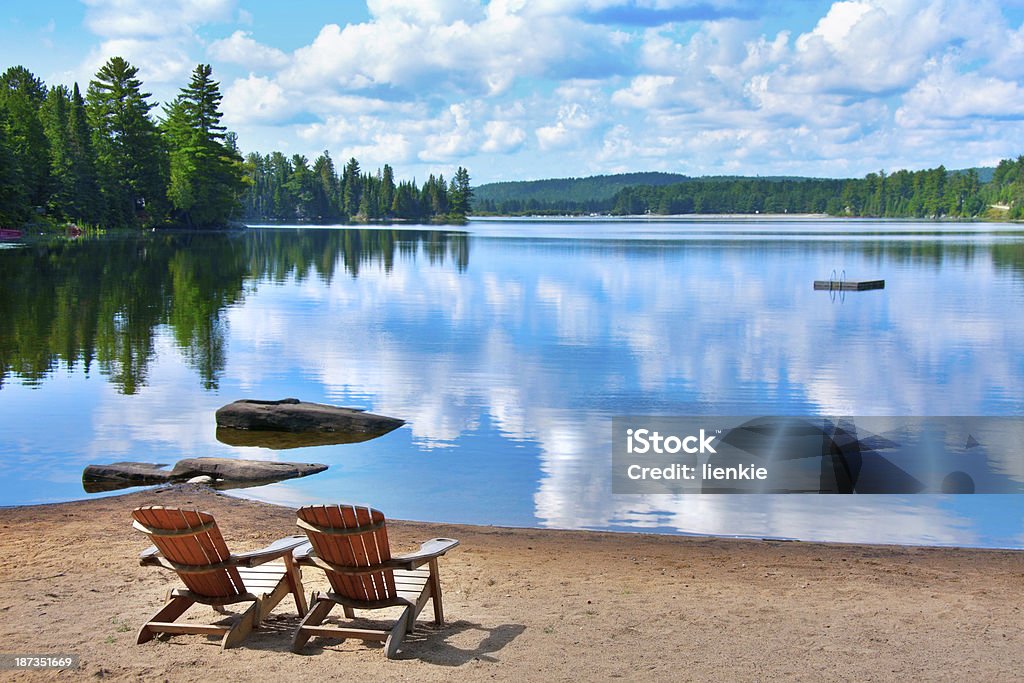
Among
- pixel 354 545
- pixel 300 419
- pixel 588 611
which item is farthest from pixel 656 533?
pixel 300 419

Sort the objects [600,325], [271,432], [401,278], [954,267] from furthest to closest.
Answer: [954,267] → [401,278] → [600,325] → [271,432]

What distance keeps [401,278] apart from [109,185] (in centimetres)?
5201

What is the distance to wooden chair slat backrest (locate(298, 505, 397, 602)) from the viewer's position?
6.76 meters

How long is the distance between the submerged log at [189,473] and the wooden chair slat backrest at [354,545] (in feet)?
21.7

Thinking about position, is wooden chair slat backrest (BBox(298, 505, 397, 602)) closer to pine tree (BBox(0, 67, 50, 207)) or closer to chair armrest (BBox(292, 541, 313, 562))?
chair armrest (BBox(292, 541, 313, 562))

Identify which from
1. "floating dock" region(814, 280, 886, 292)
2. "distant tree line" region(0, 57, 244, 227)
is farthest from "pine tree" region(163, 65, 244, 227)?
"floating dock" region(814, 280, 886, 292)

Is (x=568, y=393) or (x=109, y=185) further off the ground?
(x=109, y=185)

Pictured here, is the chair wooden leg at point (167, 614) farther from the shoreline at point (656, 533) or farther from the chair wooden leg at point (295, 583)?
the shoreline at point (656, 533)

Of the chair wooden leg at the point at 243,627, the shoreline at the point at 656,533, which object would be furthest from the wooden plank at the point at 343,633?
the shoreline at the point at 656,533

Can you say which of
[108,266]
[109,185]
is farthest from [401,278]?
[109,185]

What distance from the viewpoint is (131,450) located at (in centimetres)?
1543

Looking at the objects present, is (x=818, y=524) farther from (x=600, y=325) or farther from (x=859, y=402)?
(x=600, y=325)

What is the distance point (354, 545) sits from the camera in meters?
6.83

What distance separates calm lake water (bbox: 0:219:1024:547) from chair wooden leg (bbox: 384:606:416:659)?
4784 millimetres
